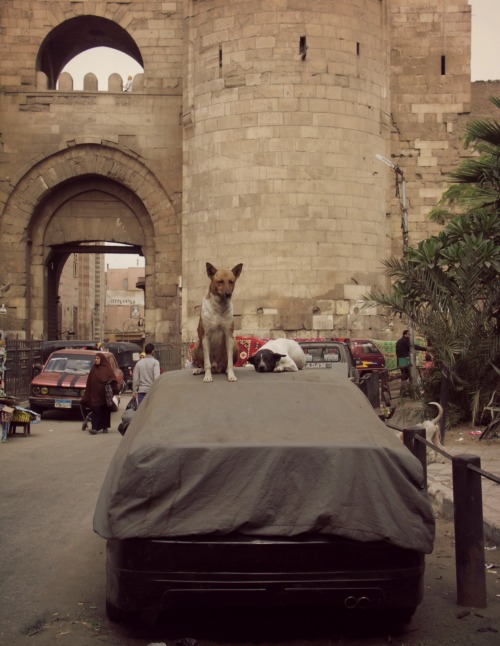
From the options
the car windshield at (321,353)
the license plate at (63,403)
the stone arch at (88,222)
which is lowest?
the license plate at (63,403)

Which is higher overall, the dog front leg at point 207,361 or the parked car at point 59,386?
the dog front leg at point 207,361

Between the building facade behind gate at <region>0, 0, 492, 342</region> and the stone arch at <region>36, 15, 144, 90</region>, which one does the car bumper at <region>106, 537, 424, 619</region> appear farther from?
the stone arch at <region>36, 15, 144, 90</region>

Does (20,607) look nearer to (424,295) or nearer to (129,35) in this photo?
(424,295)

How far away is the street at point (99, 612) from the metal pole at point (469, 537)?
0.31 feet

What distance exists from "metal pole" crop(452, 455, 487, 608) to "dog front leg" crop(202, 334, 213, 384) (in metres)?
1.57

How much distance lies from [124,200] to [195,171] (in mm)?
3445

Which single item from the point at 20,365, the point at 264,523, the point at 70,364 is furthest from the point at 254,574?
the point at 20,365

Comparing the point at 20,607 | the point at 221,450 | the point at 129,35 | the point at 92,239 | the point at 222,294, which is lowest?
the point at 20,607

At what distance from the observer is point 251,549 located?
13.1 ft

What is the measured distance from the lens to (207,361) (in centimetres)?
589

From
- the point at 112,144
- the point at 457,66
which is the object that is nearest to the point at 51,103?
the point at 112,144

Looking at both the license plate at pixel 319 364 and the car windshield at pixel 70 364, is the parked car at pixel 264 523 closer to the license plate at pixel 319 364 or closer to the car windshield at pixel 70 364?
the license plate at pixel 319 364

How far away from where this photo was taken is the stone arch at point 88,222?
2850cm

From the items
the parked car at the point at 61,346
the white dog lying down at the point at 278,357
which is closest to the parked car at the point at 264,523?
the white dog lying down at the point at 278,357
